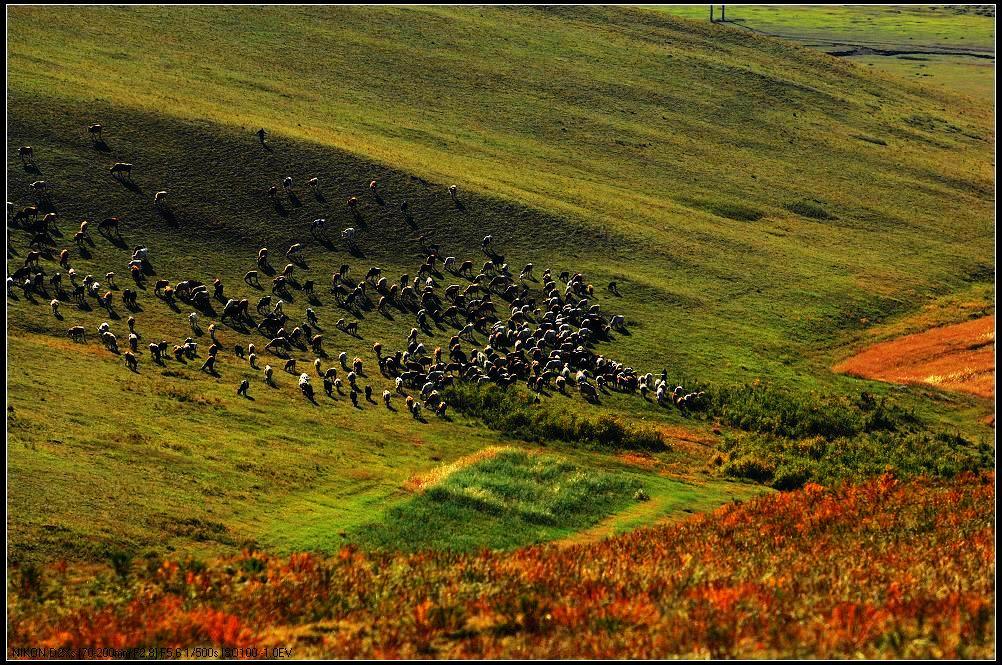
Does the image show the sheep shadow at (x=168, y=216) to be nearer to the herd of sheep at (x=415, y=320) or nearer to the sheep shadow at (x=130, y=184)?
the herd of sheep at (x=415, y=320)

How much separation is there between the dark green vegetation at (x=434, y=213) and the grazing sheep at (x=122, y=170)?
1023mm

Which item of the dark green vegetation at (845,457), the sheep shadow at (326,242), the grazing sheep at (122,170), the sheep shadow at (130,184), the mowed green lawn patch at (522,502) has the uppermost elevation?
the grazing sheep at (122,170)

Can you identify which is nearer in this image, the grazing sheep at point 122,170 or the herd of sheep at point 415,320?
the herd of sheep at point 415,320

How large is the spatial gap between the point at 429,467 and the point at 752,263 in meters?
52.9

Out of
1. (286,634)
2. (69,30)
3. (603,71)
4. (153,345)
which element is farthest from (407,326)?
(603,71)

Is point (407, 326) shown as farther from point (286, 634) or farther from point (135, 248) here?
point (286, 634)

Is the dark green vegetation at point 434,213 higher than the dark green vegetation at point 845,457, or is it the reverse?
the dark green vegetation at point 434,213

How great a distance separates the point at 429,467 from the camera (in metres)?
50.1

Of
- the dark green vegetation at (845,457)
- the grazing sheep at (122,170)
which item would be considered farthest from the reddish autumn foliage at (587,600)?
the grazing sheep at (122,170)

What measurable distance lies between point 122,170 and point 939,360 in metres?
61.2

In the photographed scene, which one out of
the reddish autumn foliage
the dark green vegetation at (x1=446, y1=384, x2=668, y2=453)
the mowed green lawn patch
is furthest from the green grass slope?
the reddish autumn foliage

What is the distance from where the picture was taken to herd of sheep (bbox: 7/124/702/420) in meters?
62.3

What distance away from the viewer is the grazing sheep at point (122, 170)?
3364 inches

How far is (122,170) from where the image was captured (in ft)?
282
